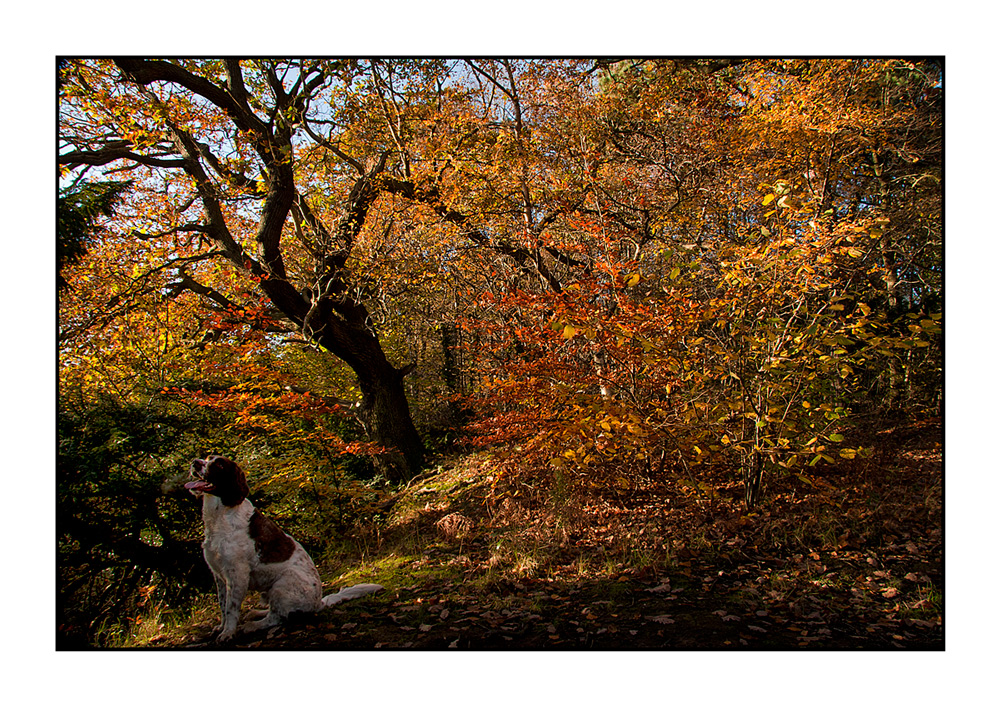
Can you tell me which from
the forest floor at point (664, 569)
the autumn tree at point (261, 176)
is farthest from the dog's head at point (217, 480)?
the autumn tree at point (261, 176)

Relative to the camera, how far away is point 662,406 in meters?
2.83

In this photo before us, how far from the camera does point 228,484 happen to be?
→ 79.4 inches

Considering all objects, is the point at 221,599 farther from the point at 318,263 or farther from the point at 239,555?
the point at 318,263

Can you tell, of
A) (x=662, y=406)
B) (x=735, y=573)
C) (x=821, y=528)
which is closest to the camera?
(x=735, y=573)

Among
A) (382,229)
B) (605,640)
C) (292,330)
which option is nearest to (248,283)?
(292,330)

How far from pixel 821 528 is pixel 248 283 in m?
3.82

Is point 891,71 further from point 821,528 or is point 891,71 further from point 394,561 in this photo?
point 394,561

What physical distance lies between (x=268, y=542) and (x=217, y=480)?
1.04ft

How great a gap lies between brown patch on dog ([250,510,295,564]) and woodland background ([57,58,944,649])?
332 mm

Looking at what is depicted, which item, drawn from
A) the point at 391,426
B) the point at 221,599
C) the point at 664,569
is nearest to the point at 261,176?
the point at 391,426

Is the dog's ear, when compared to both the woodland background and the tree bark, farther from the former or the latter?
the tree bark

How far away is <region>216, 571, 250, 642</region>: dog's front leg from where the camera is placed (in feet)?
6.49

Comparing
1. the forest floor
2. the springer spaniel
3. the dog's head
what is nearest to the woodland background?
the forest floor

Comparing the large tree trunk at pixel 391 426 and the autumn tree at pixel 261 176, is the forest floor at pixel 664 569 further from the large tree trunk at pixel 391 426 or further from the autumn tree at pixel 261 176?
the autumn tree at pixel 261 176
